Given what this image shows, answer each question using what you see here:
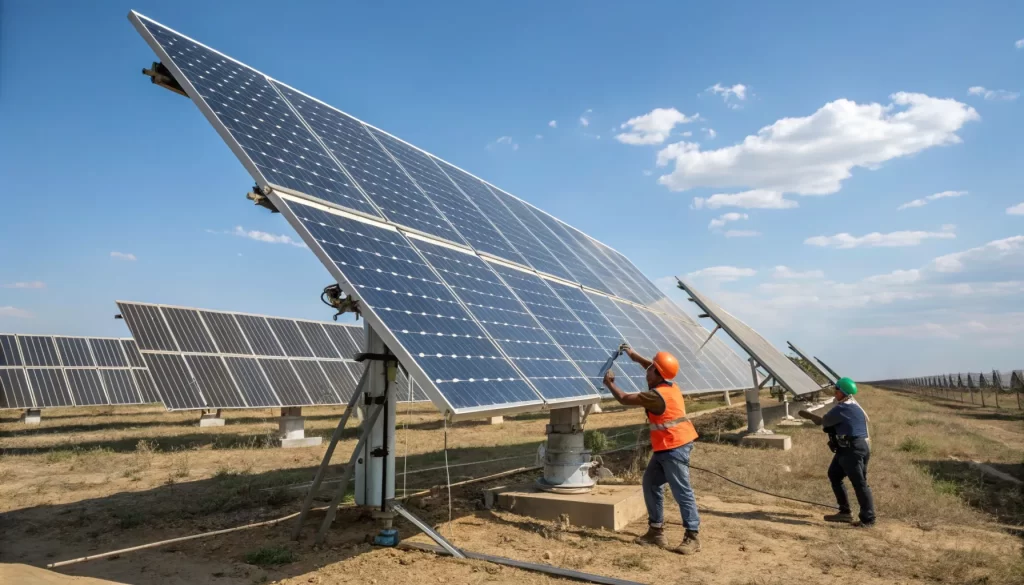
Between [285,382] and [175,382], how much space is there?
9.27 ft

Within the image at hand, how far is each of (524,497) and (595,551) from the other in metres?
1.80

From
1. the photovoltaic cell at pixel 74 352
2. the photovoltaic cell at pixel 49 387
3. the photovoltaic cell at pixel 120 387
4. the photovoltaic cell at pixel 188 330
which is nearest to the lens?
the photovoltaic cell at pixel 188 330

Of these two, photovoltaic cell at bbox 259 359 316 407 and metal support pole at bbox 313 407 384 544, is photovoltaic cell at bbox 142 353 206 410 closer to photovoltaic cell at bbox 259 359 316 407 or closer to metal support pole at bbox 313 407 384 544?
photovoltaic cell at bbox 259 359 316 407

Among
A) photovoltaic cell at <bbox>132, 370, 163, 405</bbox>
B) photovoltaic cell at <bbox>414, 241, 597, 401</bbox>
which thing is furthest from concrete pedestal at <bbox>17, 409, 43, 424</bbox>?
photovoltaic cell at <bbox>414, 241, 597, 401</bbox>

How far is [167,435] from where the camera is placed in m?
18.3

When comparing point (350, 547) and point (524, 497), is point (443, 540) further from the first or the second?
point (524, 497)

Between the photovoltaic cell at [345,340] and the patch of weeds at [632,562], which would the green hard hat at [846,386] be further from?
the photovoltaic cell at [345,340]

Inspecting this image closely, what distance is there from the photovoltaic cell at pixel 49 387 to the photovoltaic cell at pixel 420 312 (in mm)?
19310

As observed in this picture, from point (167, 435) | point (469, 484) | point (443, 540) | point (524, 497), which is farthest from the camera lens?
point (167, 435)

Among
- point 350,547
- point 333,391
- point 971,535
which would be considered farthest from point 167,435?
point 971,535

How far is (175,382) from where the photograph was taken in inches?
634

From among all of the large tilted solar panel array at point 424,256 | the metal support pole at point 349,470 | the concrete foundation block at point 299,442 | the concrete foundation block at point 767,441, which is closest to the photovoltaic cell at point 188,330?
the concrete foundation block at point 299,442

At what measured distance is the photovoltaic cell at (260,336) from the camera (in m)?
19.6

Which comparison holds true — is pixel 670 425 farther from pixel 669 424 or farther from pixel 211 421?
pixel 211 421
